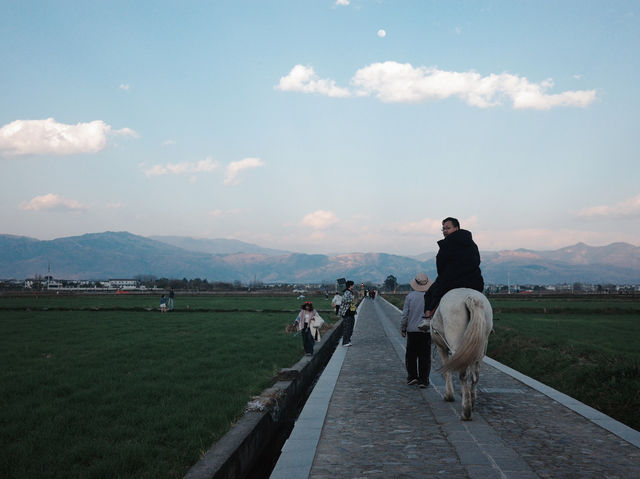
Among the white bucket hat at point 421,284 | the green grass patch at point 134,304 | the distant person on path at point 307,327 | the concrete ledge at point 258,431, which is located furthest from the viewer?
the green grass patch at point 134,304

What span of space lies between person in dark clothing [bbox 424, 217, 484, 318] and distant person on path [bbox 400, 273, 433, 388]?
5.98 feet

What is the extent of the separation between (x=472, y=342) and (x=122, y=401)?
5.24 meters

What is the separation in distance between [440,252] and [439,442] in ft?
9.67

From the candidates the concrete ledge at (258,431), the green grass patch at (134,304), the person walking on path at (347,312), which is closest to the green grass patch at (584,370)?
the person walking on path at (347,312)

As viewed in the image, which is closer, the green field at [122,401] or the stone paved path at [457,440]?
the stone paved path at [457,440]

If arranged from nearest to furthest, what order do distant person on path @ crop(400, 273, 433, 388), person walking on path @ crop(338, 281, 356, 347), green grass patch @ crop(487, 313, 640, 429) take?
green grass patch @ crop(487, 313, 640, 429)
distant person on path @ crop(400, 273, 433, 388)
person walking on path @ crop(338, 281, 356, 347)

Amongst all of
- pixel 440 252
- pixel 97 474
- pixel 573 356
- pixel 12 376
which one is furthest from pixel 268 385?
pixel 573 356

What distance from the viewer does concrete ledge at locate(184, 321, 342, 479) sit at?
4828 millimetres

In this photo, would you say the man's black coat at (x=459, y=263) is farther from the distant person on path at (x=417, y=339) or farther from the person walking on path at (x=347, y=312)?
the person walking on path at (x=347, y=312)

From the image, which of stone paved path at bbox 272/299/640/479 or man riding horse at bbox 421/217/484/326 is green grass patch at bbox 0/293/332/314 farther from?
man riding horse at bbox 421/217/484/326

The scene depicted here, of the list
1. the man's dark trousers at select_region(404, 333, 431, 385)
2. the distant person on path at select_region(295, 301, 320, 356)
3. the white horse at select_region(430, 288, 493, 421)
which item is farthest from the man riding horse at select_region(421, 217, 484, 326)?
the distant person on path at select_region(295, 301, 320, 356)

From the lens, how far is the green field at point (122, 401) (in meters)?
5.14

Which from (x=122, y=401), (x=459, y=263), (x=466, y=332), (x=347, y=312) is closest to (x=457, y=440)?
(x=466, y=332)

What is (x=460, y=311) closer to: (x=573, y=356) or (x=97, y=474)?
(x=97, y=474)
